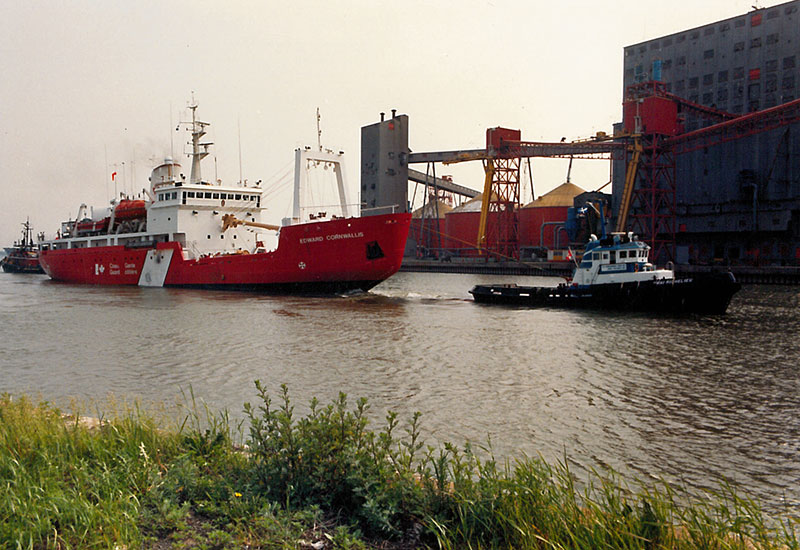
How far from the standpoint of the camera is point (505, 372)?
1311 cm

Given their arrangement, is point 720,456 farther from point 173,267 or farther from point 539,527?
point 173,267

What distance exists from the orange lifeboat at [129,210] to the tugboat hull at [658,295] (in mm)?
31461

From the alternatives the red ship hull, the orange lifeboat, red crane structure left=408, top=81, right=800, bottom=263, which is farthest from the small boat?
the orange lifeboat

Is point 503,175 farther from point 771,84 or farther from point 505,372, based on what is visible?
point 505,372

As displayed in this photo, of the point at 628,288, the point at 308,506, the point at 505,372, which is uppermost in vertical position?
the point at 628,288

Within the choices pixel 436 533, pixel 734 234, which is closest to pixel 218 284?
pixel 436 533

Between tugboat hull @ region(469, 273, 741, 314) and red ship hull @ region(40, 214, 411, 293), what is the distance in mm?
8897

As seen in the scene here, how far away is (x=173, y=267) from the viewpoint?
1529 inches

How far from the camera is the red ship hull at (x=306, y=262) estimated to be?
99.8ft

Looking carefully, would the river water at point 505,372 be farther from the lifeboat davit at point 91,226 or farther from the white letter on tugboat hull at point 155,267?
the lifeboat davit at point 91,226

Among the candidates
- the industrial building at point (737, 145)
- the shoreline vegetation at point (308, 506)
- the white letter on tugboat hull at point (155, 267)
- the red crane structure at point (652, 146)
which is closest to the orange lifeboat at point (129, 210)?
the white letter on tugboat hull at point (155, 267)

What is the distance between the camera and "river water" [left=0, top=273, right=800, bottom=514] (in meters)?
8.11

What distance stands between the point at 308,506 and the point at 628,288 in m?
23.2

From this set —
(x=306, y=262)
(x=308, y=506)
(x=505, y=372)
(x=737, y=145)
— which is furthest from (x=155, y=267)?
(x=737, y=145)
